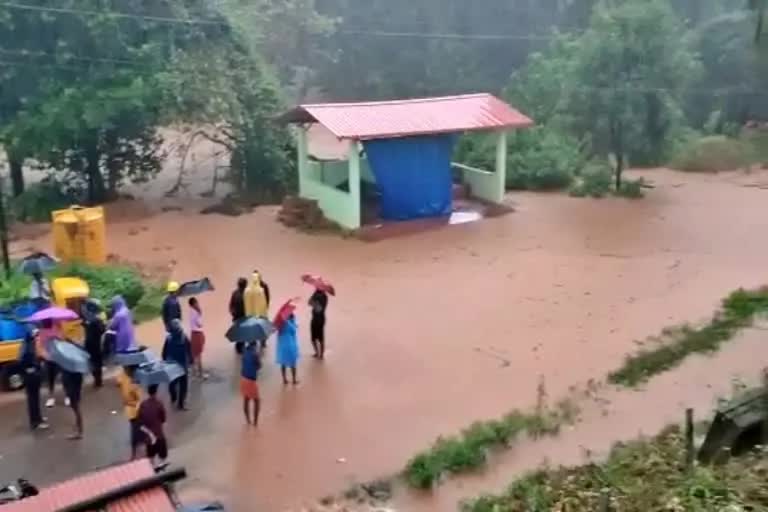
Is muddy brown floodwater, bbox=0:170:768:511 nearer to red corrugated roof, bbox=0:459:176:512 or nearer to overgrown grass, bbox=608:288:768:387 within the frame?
overgrown grass, bbox=608:288:768:387

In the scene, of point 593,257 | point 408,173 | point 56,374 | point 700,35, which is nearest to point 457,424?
point 56,374

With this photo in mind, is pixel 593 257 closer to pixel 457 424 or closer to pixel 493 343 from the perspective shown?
pixel 493 343

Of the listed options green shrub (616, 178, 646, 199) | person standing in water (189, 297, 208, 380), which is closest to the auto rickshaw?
person standing in water (189, 297, 208, 380)

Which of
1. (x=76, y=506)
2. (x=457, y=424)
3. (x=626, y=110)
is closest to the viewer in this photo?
(x=76, y=506)

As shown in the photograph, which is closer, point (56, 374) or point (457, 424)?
point (457, 424)

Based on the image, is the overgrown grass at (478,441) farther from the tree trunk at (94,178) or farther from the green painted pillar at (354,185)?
the tree trunk at (94,178)

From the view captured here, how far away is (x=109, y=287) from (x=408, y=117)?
7.83 metres

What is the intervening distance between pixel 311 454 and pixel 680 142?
19537 millimetres

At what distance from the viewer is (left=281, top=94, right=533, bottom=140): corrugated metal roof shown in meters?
19.0

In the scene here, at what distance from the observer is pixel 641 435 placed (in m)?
10.1

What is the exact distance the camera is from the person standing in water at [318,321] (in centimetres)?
1208

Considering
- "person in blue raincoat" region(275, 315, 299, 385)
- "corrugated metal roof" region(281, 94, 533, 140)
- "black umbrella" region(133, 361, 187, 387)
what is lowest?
"person in blue raincoat" region(275, 315, 299, 385)

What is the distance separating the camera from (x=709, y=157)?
26703mm

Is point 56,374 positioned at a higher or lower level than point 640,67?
lower
